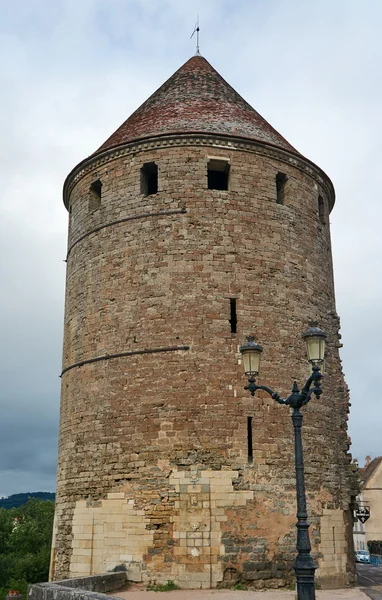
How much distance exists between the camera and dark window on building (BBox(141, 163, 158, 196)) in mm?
13133

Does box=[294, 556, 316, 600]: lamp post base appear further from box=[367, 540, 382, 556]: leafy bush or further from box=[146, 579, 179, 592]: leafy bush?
box=[367, 540, 382, 556]: leafy bush

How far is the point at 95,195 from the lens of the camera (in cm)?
1413

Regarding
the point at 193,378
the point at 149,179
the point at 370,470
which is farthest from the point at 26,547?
the point at 370,470

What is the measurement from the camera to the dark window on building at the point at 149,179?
517 inches

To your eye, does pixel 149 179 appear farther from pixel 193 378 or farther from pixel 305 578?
pixel 305 578

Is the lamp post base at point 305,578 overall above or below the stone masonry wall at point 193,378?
below

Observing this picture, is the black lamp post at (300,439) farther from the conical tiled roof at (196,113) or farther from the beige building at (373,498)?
the beige building at (373,498)

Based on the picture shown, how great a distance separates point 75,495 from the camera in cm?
1198

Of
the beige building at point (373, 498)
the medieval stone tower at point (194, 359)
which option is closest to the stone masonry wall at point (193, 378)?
the medieval stone tower at point (194, 359)

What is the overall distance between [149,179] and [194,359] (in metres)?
4.44

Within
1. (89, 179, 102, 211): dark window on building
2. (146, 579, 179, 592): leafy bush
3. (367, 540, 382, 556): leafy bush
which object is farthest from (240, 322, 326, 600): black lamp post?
(367, 540, 382, 556): leafy bush

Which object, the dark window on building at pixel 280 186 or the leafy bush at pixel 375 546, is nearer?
the dark window on building at pixel 280 186

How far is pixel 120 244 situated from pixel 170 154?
6.96ft

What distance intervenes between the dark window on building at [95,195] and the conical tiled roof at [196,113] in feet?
2.46
